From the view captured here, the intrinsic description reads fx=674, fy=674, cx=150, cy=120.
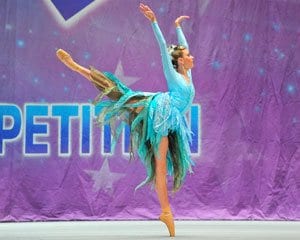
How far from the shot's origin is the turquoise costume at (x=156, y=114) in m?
3.79

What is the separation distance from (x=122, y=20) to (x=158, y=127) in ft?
6.12

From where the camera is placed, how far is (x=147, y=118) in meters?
3.86

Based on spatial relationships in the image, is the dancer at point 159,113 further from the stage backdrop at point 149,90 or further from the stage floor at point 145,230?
the stage backdrop at point 149,90

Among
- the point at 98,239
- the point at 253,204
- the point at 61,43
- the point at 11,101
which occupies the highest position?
the point at 61,43

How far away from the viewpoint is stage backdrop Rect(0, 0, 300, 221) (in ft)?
17.5

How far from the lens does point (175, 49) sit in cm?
395

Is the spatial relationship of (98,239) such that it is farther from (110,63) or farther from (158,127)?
(110,63)

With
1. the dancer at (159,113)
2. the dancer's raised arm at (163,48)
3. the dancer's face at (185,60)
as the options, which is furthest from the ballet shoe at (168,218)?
the dancer's face at (185,60)

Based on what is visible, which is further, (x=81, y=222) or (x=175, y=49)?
(x=81, y=222)

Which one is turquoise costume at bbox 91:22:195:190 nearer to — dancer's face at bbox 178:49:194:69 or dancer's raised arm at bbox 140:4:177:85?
dancer's raised arm at bbox 140:4:177:85

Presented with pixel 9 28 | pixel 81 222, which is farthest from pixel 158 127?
pixel 9 28

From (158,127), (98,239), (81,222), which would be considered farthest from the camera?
(81,222)

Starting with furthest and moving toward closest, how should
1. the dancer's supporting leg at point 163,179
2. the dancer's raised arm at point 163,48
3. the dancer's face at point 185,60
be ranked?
the dancer's face at point 185,60 → the dancer's supporting leg at point 163,179 → the dancer's raised arm at point 163,48

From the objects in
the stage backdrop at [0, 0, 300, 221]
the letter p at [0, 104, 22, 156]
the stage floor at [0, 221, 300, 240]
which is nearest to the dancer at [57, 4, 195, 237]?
the stage floor at [0, 221, 300, 240]
